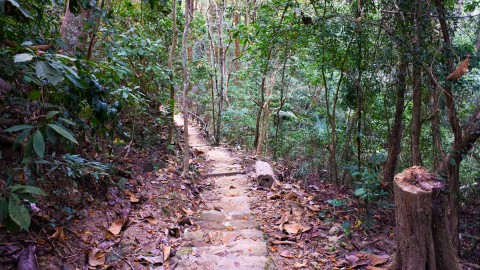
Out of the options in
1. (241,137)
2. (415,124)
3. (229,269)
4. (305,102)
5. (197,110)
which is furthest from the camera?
(197,110)

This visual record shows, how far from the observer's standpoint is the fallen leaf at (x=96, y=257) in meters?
3.14

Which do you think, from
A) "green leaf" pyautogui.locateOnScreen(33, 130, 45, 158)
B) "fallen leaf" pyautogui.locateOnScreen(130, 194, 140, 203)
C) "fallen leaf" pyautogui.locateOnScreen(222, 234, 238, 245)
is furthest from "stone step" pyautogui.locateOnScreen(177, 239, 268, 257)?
"green leaf" pyautogui.locateOnScreen(33, 130, 45, 158)

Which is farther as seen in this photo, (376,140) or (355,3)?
(376,140)

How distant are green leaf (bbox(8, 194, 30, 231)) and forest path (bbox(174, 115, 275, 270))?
216cm

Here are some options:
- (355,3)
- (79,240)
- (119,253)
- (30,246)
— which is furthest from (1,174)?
(355,3)

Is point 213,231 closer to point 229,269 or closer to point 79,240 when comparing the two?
point 229,269

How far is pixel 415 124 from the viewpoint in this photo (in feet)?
15.8

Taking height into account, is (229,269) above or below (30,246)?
below

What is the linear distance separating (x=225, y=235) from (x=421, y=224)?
2384 millimetres

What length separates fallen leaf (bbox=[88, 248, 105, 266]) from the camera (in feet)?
10.3

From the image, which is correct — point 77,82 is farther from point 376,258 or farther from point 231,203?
point 231,203

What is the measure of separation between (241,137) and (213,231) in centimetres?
1015

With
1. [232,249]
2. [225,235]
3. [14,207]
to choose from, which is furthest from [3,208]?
[225,235]

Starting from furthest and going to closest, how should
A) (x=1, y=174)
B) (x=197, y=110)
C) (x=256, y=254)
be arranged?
(x=197, y=110), (x=256, y=254), (x=1, y=174)
